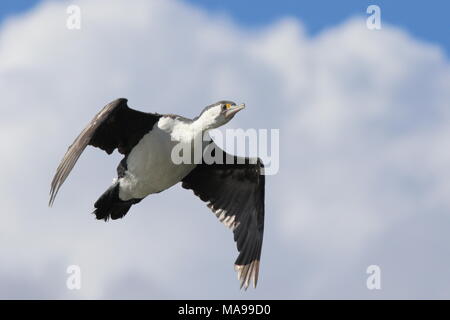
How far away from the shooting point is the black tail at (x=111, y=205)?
625 inches

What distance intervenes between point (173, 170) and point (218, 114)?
1.08 m

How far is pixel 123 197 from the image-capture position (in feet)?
52.2

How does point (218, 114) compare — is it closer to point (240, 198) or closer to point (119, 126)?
point (119, 126)

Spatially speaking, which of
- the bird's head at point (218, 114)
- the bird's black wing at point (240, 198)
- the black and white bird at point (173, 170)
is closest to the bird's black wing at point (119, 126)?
the black and white bird at point (173, 170)

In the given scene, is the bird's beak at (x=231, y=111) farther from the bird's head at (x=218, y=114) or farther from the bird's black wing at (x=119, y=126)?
the bird's black wing at (x=119, y=126)

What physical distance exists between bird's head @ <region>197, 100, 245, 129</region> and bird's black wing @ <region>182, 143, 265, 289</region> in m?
1.43

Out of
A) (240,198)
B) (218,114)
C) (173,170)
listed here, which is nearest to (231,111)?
(218,114)

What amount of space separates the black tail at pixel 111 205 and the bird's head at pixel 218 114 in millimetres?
1674

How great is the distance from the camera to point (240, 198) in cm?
1698

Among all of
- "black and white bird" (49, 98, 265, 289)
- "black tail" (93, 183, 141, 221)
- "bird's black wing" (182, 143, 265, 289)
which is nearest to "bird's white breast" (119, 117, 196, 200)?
"black and white bird" (49, 98, 265, 289)

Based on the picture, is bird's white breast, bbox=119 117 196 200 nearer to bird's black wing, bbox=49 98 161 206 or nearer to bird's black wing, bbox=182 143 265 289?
bird's black wing, bbox=49 98 161 206

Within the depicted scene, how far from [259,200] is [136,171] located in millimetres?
2284

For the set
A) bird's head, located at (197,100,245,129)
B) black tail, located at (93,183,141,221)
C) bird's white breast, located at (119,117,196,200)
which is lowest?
black tail, located at (93,183,141,221)

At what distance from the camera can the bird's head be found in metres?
15.2
